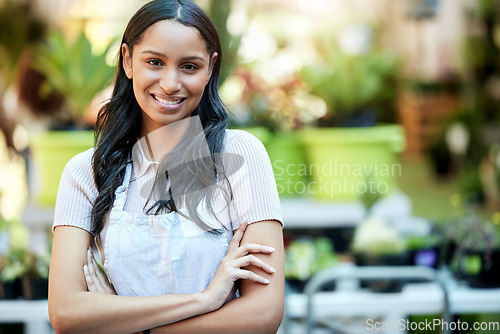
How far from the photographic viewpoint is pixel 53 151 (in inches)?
109

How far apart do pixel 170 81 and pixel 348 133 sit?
192cm

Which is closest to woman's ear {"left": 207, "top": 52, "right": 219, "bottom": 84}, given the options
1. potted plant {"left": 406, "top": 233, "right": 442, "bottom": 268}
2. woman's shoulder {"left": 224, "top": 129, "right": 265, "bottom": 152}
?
woman's shoulder {"left": 224, "top": 129, "right": 265, "bottom": 152}

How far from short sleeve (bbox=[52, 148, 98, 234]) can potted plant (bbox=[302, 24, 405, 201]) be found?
1.68 meters

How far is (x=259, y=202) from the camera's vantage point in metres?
1.12

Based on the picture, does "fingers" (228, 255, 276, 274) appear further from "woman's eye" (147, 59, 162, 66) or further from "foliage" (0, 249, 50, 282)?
"foliage" (0, 249, 50, 282)

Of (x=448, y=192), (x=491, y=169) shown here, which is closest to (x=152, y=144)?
(x=491, y=169)

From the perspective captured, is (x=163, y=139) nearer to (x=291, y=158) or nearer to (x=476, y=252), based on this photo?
(x=476, y=252)

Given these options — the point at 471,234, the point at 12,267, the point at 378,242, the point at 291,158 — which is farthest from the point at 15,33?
the point at 471,234

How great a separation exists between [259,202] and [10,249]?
1391 millimetres

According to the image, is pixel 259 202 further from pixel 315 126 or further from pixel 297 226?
pixel 315 126

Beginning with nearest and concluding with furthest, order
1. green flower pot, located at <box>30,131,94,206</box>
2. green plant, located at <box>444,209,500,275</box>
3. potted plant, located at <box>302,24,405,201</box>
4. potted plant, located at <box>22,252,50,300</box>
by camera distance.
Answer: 1. potted plant, located at <box>22,252,50,300</box>
2. green plant, located at <box>444,209,500,275</box>
3. green flower pot, located at <box>30,131,94,206</box>
4. potted plant, located at <box>302,24,405,201</box>

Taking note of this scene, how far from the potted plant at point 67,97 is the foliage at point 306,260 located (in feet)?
3.45

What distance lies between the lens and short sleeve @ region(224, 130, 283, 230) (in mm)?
1122

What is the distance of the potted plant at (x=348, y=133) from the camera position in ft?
9.41
